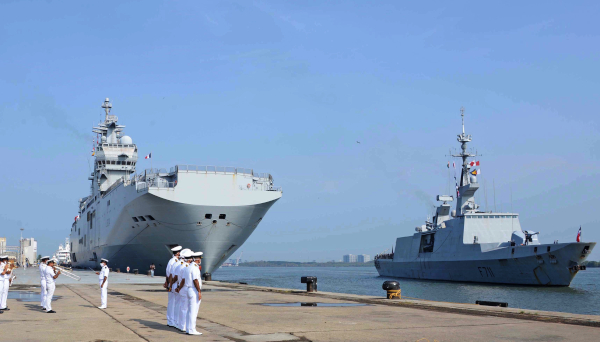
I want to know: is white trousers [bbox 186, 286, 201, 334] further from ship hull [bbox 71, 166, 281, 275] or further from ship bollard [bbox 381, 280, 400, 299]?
ship hull [bbox 71, 166, 281, 275]

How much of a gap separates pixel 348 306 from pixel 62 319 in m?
6.44

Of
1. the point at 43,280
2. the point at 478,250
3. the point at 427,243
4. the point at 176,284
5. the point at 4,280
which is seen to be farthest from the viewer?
the point at 427,243

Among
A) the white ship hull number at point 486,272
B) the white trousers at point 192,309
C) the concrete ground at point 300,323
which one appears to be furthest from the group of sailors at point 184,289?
the white ship hull number at point 486,272

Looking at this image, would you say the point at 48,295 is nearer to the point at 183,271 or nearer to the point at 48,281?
the point at 48,281

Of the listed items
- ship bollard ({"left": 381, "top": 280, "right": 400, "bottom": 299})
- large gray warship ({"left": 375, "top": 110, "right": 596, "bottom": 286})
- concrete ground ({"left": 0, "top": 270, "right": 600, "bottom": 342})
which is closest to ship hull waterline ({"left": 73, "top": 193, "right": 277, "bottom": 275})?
large gray warship ({"left": 375, "top": 110, "right": 596, "bottom": 286})

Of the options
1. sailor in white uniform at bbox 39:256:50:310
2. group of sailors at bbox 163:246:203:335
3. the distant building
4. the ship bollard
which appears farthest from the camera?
the distant building

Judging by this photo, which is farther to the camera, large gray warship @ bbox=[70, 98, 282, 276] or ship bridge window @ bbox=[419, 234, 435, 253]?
ship bridge window @ bbox=[419, 234, 435, 253]

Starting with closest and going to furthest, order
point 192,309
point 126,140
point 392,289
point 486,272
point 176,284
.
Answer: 1. point 192,309
2. point 176,284
3. point 392,289
4. point 486,272
5. point 126,140

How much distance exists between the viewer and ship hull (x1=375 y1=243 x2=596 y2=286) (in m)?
34.2

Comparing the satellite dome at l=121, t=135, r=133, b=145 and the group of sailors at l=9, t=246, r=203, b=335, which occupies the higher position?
the satellite dome at l=121, t=135, r=133, b=145

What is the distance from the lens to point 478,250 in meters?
39.8

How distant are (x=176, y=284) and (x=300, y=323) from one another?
7.57 feet

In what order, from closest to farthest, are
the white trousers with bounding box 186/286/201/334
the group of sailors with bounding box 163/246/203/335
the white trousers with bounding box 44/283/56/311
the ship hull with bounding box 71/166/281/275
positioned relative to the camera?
the white trousers with bounding box 186/286/201/334 → the group of sailors with bounding box 163/246/203/335 → the white trousers with bounding box 44/283/56/311 → the ship hull with bounding box 71/166/281/275

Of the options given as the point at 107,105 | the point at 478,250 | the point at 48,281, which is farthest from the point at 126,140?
the point at 48,281
